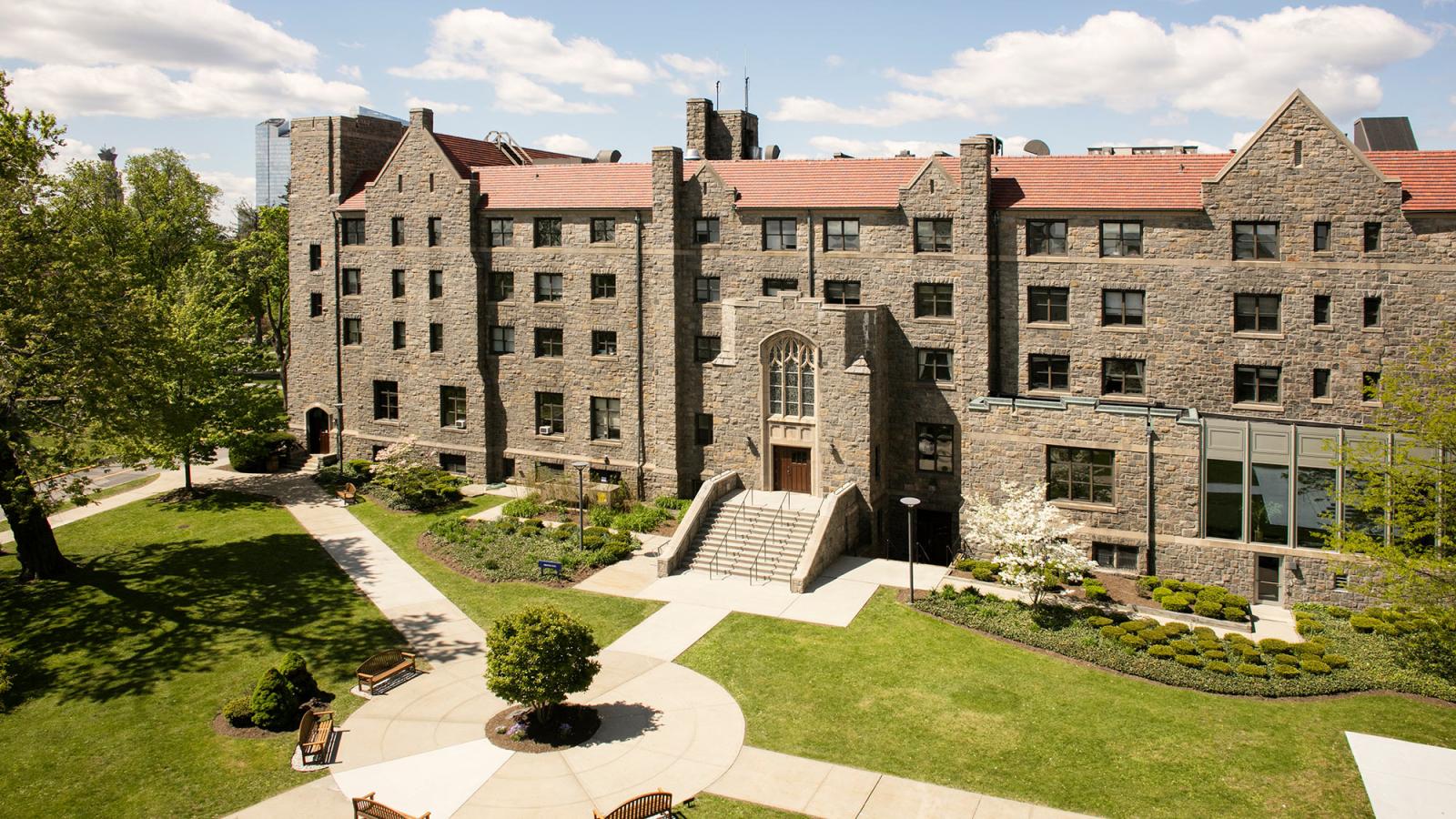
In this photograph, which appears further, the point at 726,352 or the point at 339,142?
the point at 339,142

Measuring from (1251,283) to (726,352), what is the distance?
1945cm

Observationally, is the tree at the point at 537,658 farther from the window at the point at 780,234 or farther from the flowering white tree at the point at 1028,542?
the window at the point at 780,234

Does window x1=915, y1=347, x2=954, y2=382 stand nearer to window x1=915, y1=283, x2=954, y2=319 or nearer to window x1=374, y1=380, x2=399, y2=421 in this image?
window x1=915, y1=283, x2=954, y2=319

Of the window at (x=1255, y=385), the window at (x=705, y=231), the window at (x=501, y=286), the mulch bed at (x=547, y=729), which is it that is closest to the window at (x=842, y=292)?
the window at (x=705, y=231)

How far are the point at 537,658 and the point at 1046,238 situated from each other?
2603 centimetres

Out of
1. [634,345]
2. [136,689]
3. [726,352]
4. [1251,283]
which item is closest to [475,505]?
[634,345]

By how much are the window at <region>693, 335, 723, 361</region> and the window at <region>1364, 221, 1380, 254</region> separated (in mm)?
24073

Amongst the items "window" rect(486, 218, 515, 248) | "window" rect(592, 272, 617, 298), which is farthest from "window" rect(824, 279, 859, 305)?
"window" rect(486, 218, 515, 248)

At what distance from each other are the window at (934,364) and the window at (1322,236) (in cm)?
1319

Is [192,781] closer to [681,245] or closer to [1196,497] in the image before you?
[681,245]

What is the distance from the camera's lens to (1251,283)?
115 ft

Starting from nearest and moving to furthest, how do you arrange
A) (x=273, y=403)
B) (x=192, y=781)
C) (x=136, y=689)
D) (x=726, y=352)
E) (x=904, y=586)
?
(x=192, y=781), (x=136, y=689), (x=904, y=586), (x=726, y=352), (x=273, y=403)

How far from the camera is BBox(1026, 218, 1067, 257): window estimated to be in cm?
3786

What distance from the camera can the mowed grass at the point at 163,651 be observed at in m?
21.6
